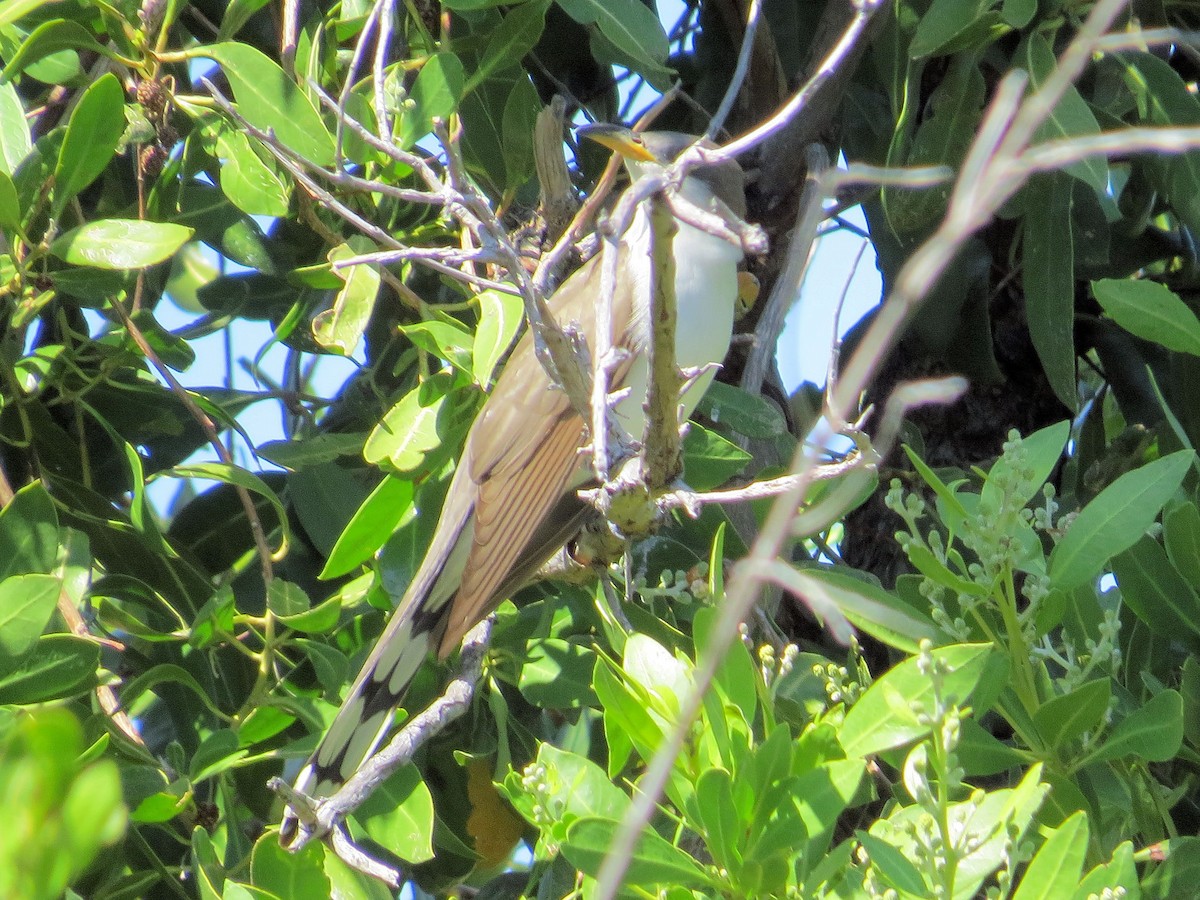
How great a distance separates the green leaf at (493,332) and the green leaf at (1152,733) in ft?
3.90

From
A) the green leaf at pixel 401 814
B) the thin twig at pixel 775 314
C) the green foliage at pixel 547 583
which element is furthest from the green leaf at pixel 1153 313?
the green leaf at pixel 401 814

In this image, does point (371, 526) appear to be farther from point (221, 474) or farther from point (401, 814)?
point (401, 814)

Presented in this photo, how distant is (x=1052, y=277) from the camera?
109 inches

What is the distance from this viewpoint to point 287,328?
2.73m

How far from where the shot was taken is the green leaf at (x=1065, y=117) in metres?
2.31

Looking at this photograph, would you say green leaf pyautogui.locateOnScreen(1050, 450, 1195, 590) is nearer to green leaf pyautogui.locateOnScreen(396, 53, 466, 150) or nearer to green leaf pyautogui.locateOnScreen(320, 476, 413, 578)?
green leaf pyautogui.locateOnScreen(320, 476, 413, 578)

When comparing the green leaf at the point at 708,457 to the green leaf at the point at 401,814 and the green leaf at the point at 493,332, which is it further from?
the green leaf at the point at 401,814

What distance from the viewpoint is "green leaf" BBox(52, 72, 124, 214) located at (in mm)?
2287

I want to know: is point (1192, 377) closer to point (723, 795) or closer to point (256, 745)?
point (723, 795)

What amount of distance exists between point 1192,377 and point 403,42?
1908 mm

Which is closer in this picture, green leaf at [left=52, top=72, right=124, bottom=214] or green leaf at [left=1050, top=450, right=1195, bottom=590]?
green leaf at [left=1050, top=450, right=1195, bottom=590]

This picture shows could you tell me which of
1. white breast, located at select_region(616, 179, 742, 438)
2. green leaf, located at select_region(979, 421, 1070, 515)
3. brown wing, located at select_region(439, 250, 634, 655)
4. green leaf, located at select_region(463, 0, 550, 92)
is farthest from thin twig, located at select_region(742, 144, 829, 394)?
green leaf, located at select_region(979, 421, 1070, 515)

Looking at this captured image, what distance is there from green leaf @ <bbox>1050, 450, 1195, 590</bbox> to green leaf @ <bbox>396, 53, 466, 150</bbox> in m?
1.36

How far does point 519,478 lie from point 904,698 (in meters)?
1.24
